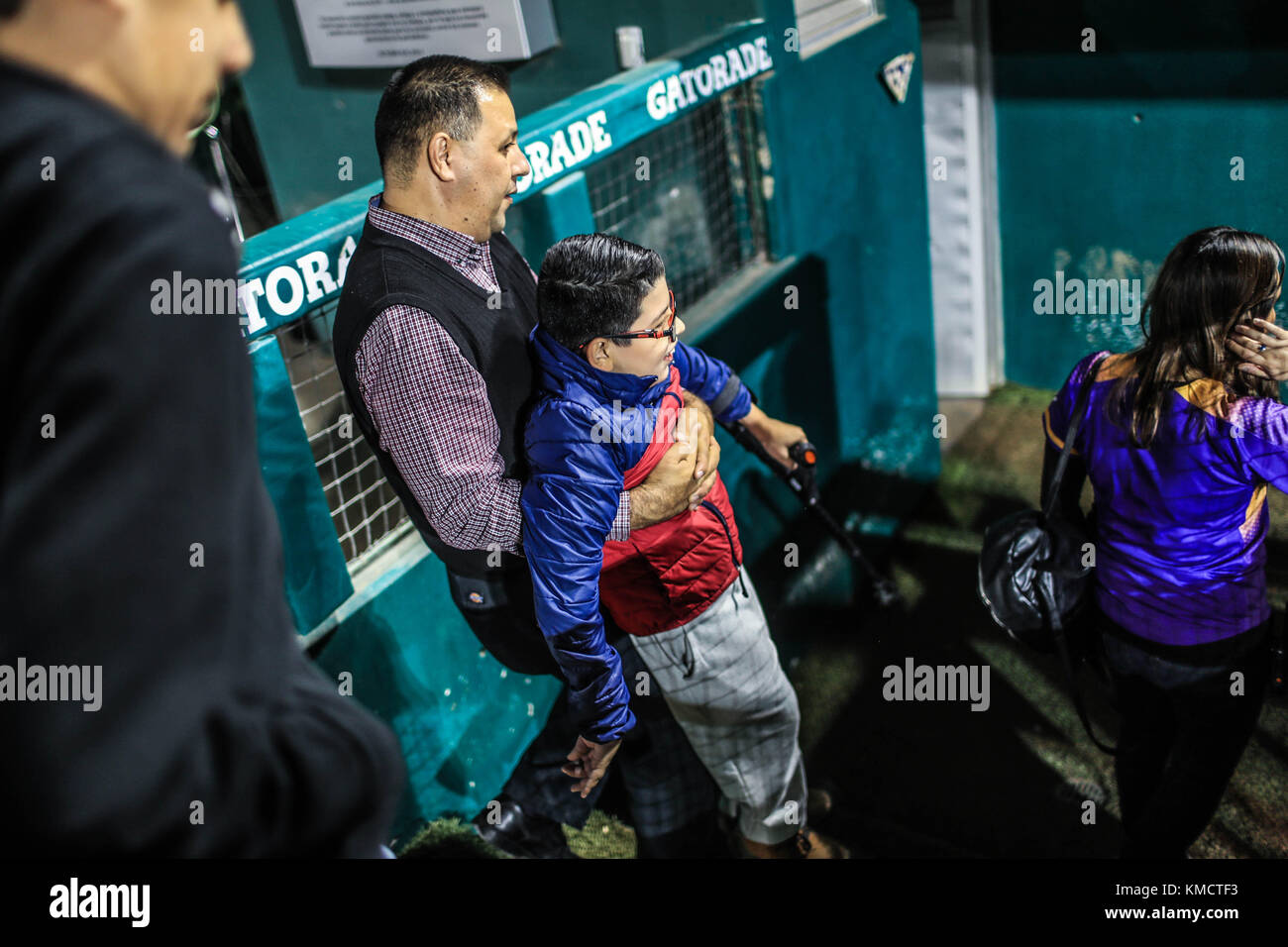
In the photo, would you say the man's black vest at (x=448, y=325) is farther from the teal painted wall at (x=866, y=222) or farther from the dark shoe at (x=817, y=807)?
the teal painted wall at (x=866, y=222)

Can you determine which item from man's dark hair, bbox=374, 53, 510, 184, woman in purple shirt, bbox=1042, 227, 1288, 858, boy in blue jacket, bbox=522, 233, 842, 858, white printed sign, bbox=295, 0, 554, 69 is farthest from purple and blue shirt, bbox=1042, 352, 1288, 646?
white printed sign, bbox=295, 0, 554, 69

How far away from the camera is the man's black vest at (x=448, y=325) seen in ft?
6.27

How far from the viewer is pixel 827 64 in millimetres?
3965

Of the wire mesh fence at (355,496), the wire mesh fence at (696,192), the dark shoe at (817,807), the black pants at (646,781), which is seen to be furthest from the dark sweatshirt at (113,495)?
the wire mesh fence at (696,192)

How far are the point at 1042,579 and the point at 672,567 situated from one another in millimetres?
874

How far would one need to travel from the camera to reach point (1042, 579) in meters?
2.38

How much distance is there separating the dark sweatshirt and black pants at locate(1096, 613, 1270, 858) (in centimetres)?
215

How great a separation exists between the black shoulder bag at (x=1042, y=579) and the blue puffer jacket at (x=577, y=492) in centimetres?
98

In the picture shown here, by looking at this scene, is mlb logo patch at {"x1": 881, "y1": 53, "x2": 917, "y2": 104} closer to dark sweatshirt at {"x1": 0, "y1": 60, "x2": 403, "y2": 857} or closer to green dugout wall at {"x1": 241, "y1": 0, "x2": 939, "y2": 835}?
green dugout wall at {"x1": 241, "y1": 0, "x2": 939, "y2": 835}

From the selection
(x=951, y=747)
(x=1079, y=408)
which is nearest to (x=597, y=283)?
(x=1079, y=408)

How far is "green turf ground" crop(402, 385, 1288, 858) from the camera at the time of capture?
118 inches
